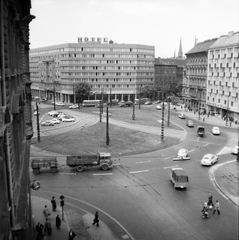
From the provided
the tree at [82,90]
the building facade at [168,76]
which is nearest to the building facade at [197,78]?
the building facade at [168,76]

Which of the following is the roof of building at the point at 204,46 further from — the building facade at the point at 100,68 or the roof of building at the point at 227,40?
the building facade at the point at 100,68

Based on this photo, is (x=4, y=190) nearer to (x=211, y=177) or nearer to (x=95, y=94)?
(x=211, y=177)

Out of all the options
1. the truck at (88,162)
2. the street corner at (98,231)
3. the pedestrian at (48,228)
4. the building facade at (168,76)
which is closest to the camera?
the street corner at (98,231)

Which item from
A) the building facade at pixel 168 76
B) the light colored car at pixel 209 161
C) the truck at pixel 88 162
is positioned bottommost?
the light colored car at pixel 209 161

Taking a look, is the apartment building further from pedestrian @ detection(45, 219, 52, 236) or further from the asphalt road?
pedestrian @ detection(45, 219, 52, 236)

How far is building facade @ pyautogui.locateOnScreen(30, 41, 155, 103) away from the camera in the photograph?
4444 inches

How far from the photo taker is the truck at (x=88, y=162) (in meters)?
34.9

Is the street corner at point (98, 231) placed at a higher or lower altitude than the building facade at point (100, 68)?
lower

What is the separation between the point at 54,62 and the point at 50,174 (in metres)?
93.2

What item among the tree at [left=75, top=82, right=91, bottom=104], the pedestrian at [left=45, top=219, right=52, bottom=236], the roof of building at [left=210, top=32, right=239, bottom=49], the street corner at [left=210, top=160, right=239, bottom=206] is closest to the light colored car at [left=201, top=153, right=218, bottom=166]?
the street corner at [left=210, top=160, right=239, bottom=206]

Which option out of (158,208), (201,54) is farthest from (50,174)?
(201,54)

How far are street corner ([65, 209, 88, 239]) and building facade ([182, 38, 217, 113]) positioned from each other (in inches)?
2593

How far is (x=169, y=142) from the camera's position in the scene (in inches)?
2025

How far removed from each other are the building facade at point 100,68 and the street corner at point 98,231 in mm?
89901
